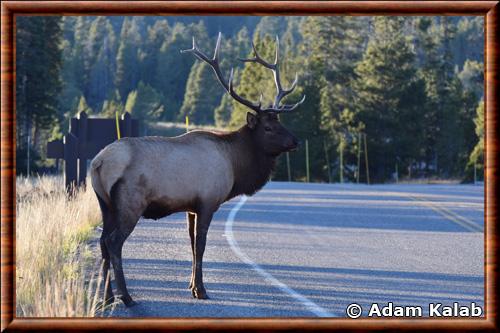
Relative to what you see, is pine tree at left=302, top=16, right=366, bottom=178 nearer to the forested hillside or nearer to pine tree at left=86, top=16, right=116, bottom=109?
the forested hillside

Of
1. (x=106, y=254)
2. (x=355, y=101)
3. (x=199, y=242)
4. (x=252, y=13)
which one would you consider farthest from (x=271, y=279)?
(x=355, y=101)

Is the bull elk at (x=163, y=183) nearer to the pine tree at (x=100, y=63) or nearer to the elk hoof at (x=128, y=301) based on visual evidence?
the elk hoof at (x=128, y=301)

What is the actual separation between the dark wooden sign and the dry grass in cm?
341

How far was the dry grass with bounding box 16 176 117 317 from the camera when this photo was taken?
8.24m

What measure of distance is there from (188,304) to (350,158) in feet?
146

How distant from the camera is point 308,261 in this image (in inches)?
516

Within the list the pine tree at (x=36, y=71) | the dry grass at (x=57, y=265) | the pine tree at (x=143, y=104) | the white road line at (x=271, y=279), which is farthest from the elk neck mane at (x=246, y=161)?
the pine tree at (x=143, y=104)

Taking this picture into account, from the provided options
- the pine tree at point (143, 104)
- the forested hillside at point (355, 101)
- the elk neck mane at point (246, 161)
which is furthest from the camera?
the pine tree at point (143, 104)

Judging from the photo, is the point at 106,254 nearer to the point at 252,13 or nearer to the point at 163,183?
the point at 163,183

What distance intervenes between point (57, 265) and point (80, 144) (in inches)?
388

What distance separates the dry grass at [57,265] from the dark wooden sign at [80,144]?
3.41 meters

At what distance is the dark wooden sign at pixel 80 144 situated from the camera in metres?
20.0

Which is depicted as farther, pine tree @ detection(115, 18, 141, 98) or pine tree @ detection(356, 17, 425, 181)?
pine tree @ detection(115, 18, 141, 98)

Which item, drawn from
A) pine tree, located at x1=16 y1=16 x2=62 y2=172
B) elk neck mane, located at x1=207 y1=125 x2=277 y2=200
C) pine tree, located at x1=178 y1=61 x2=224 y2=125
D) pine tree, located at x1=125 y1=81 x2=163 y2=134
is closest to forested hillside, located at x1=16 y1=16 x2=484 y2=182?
pine tree, located at x1=16 y1=16 x2=62 y2=172
